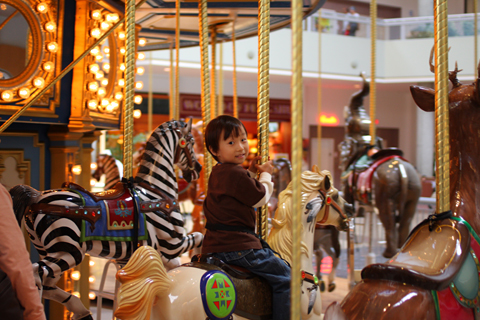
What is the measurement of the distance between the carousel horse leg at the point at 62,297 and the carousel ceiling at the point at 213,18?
226cm

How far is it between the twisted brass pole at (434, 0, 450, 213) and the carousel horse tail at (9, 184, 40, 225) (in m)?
1.98

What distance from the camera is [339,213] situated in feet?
7.77

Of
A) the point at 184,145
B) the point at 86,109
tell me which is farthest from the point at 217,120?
the point at 86,109

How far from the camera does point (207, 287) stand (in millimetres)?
1653

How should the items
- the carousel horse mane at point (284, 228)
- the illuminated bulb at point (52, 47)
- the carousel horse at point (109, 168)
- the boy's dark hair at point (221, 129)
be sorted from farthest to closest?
the carousel horse at point (109, 168) → the illuminated bulb at point (52, 47) → the carousel horse mane at point (284, 228) → the boy's dark hair at point (221, 129)

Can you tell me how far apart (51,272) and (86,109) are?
4.61 ft

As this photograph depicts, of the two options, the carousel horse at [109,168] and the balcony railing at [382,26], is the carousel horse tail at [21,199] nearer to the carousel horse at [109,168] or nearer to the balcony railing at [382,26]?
the carousel horse at [109,168]

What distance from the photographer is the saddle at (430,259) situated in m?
1.46

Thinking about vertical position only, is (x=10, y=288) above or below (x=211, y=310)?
above

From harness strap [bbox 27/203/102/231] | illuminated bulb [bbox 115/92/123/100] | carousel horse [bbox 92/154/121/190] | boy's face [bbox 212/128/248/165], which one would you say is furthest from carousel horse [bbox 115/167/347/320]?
carousel horse [bbox 92/154/121/190]

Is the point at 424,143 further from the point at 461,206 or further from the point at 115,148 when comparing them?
the point at 461,206

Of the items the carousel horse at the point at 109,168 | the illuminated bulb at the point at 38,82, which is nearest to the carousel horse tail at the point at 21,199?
the illuminated bulb at the point at 38,82

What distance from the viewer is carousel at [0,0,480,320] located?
4.98 ft

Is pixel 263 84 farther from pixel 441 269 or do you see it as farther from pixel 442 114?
pixel 441 269
